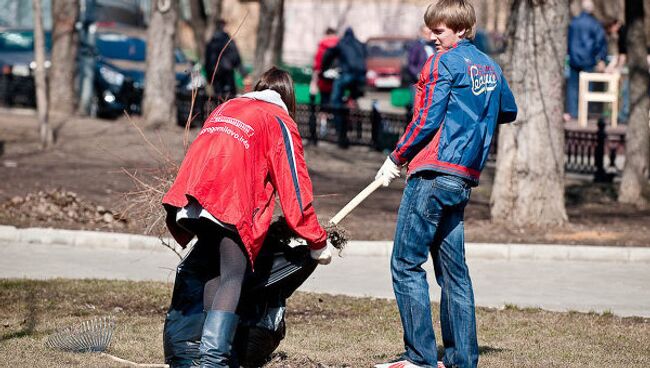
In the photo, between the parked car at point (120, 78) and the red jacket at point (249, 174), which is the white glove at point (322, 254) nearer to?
the red jacket at point (249, 174)

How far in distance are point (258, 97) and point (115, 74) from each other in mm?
19292

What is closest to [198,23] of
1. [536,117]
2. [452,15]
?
[536,117]

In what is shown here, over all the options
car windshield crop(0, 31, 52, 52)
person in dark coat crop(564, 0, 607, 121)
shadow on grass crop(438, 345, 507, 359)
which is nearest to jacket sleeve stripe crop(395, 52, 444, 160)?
shadow on grass crop(438, 345, 507, 359)

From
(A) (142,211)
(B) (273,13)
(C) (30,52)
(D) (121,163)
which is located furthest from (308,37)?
(A) (142,211)

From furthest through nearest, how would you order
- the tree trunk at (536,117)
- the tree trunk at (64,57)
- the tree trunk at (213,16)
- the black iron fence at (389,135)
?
the tree trunk at (213,16), the tree trunk at (64,57), the black iron fence at (389,135), the tree trunk at (536,117)

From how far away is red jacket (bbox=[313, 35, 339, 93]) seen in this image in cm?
2170

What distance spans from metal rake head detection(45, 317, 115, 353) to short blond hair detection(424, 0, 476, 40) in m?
2.51

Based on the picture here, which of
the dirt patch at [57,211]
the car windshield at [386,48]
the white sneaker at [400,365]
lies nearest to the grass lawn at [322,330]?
the white sneaker at [400,365]

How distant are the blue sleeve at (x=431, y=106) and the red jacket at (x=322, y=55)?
15.7 metres

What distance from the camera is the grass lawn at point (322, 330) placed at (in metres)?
6.79

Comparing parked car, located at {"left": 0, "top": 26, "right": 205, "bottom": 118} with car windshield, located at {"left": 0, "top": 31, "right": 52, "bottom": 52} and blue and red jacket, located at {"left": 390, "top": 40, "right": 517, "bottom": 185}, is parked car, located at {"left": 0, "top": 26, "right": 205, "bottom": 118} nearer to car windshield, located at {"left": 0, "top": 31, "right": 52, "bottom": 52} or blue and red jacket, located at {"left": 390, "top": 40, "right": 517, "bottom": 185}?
car windshield, located at {"left": 0, "top": 31, "right": 52, "bottom": 52}

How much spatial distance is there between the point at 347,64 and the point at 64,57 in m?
5.21

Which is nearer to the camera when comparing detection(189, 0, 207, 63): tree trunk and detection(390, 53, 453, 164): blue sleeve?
detection(390, 53, 453, 164): blue sleeve

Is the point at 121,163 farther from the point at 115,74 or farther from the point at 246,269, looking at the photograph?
the point at 246,269
